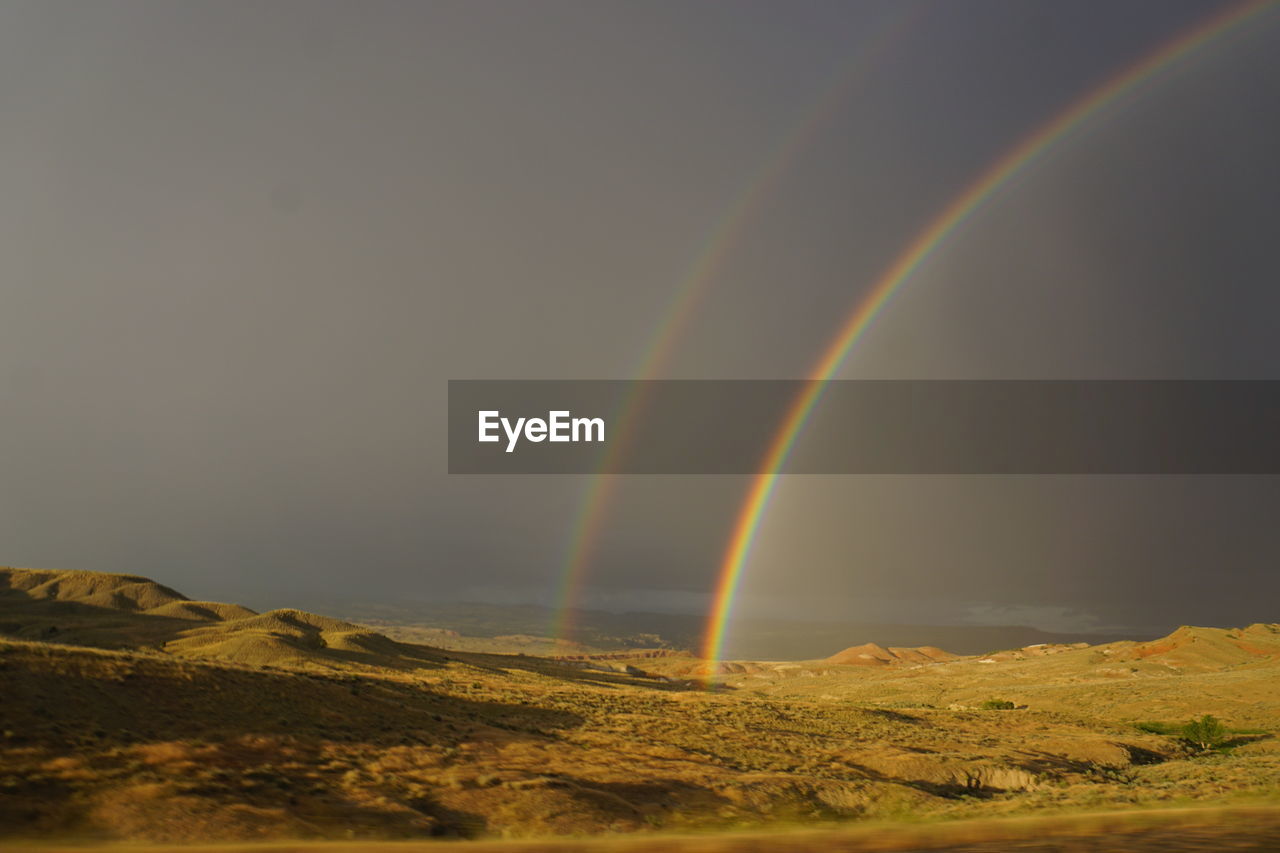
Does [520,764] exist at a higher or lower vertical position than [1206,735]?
higher

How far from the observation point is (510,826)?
58.3ft

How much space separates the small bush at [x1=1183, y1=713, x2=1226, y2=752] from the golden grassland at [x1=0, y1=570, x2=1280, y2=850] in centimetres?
86

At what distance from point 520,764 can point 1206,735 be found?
37.2 metres

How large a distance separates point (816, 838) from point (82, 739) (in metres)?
16.2

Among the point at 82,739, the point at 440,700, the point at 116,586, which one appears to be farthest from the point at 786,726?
the point at 116,586

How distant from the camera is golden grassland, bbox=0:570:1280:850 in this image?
Answer: 51.4ft

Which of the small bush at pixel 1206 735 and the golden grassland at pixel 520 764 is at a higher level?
the golden grassland at pixel 520 764

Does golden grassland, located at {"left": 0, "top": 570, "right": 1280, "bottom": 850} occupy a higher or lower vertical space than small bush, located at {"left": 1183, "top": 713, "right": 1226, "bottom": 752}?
higher

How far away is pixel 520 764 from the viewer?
23656 millimetres

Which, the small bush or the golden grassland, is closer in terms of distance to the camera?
the golden grassland

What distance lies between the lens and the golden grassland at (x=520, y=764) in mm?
15656

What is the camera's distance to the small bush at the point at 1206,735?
40688 millimetres

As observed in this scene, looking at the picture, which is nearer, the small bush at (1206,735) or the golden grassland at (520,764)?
the golden grassland at (520,764)

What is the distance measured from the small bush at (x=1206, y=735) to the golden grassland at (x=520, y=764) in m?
0.86
